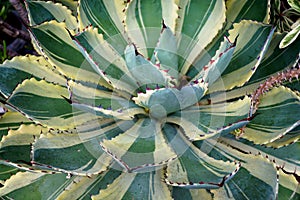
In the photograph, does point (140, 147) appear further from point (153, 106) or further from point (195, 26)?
point (195, 26)

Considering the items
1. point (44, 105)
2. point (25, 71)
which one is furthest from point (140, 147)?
point (25, 71)

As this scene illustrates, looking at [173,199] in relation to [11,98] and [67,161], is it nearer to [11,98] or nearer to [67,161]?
[67,161]

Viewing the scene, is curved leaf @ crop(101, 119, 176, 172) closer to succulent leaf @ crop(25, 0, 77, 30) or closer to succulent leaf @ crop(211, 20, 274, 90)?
succulent leaf @ crop(211, 20, 274, 90)

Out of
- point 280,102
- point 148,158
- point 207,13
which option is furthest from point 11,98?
point 280,102

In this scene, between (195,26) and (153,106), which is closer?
(153,106)

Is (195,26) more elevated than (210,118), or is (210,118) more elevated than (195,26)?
(195,26)

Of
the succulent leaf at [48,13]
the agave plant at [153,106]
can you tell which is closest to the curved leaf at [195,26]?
the agave plant at [153,106]

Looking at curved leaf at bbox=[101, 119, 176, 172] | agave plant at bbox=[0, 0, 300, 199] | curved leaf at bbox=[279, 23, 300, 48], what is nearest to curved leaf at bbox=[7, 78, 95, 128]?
agave plant at bbox=[0, 0, 300, 199]

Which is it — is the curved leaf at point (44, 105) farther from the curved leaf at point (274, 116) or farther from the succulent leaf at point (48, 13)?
the curved leaf at point (274, 116)
